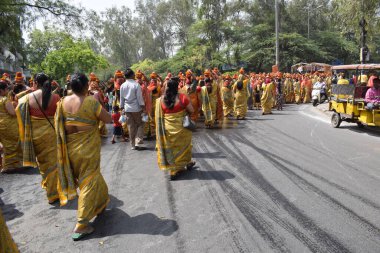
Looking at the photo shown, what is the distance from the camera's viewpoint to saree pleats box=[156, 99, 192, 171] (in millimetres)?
5980

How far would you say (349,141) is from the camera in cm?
850

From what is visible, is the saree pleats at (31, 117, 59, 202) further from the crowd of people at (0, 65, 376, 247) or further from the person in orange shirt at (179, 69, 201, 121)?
the person in orange shirt at (179, 69, 201, 121)

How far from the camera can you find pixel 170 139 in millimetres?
6043

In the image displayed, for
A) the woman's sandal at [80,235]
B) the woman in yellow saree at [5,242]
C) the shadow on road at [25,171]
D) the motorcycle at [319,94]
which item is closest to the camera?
the woman in yellow saree at [5,242]

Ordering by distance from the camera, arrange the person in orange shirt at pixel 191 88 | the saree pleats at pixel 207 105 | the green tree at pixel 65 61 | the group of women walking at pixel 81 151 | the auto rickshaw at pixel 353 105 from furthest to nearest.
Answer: the green tree at pixel 65 61
the saree pleats at pixel 207 105
the person in orange shirt at pixel 191 88
the auto rickshaw at pixel 353 105
the group of women walking at pixel 81 151

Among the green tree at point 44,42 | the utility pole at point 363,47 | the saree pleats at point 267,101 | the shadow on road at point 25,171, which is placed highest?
the green tree at point 44,42

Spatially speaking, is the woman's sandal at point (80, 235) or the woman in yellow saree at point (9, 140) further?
the woman in yellow saree at point (9, 140)

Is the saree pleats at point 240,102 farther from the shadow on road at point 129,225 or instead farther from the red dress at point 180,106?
the shadow on road at point 129,225

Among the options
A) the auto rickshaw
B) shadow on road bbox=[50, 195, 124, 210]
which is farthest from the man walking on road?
the auto rickshaw

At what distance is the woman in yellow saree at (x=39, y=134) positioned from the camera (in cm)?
510

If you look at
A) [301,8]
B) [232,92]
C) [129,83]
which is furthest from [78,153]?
[301,8]

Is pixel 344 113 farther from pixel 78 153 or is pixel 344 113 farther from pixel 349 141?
pixel 78 153

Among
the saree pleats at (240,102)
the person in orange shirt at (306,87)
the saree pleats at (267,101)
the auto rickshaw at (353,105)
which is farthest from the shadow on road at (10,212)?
the person in orange shirt at (306,87)

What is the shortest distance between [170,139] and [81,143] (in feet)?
7.04
